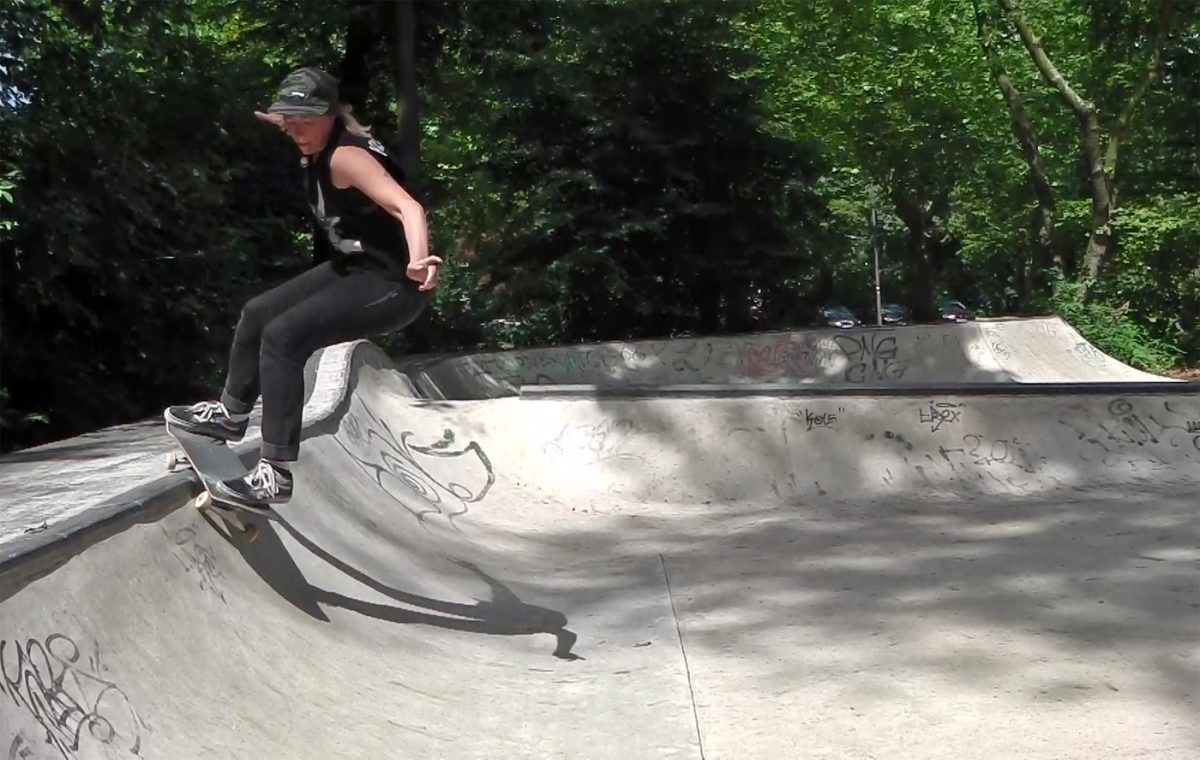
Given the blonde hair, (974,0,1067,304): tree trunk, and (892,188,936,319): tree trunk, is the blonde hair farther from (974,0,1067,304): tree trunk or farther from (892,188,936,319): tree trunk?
(892,188,936,319): tree trunk

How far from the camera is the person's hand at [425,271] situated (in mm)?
3996

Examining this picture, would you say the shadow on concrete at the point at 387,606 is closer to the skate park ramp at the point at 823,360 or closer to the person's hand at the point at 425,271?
the person's hand at the point at 425,271

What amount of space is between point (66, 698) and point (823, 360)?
1879 cm

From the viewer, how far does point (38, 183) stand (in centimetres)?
1289

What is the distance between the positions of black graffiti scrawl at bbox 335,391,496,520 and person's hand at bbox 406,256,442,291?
3325 millimetres

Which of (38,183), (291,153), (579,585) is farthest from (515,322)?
(579,585)

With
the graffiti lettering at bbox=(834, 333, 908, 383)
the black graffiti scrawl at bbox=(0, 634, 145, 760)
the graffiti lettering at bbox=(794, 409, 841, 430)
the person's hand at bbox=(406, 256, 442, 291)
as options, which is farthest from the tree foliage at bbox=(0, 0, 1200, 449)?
the black graffiti scrawl at bbox=(0, 634, 145, 760)

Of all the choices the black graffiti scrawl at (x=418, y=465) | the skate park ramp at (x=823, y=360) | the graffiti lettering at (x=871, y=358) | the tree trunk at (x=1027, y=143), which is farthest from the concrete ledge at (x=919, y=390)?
the tree trunk at (x=1027, y=143)

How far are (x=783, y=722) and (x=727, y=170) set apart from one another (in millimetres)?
21480

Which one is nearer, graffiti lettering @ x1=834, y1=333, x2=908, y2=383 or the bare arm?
the bare arm

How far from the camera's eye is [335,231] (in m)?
4.17

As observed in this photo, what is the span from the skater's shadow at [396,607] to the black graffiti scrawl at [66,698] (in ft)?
4.73

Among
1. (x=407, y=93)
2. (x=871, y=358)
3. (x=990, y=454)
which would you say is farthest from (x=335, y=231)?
(x=871, y=358)

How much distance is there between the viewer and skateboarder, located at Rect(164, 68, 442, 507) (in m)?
4.06
